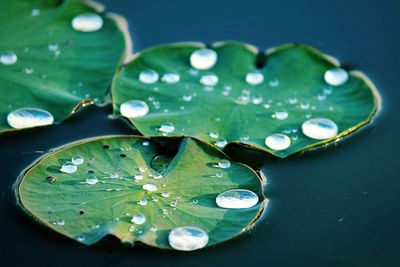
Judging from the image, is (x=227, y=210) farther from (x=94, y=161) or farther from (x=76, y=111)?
(x=76, y=111)

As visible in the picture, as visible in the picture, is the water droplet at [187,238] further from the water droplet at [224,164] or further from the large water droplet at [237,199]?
the water droplet at [224,164]

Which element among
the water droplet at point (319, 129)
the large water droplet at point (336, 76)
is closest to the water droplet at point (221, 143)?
the water droplet at point (319, 129)

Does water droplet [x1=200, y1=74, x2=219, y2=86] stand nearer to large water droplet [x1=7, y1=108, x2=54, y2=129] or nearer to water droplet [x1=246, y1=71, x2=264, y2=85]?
water droplet [x1=246, y1=71, x2=264, y2=85]

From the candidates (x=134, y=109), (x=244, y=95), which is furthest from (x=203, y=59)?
(x=134, y=109)

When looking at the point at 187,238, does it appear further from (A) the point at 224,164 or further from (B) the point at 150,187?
(A) the point at 224,164

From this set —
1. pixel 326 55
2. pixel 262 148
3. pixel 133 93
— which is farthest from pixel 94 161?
pixel 326 55
